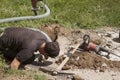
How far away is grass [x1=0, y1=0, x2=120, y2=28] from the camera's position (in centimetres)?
952

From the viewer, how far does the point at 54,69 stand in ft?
22.4

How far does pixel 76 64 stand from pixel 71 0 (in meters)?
4.10

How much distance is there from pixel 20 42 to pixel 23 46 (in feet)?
0.48

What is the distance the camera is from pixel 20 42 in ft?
21.9

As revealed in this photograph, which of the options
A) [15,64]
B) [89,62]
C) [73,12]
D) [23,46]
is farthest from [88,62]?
[73,12]

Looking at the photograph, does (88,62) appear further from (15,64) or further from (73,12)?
(73,12)

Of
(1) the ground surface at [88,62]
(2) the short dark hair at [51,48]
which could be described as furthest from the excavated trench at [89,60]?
(2) the short dark hair at [51,48]

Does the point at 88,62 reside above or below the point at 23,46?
below

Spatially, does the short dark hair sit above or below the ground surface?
above

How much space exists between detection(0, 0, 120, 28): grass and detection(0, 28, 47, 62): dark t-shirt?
6.25 ft

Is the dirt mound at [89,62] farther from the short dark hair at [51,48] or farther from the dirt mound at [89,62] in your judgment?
the short dark hair at [51,48]

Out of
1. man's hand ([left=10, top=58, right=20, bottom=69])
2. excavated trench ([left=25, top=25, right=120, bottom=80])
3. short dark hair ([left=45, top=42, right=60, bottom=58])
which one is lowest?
excavated trench ([left=25, top=25, right=120, bottom=80])

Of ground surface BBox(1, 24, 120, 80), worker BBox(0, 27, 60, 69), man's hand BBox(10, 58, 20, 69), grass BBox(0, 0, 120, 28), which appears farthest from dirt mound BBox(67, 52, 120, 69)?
grass BBox(0, 0, 120, 28)

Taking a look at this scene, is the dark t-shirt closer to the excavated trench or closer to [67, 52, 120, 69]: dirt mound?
the excavated trench
